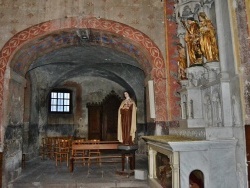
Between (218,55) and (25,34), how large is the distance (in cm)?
464

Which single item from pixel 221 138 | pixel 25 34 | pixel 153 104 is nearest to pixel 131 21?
pixel 153 104

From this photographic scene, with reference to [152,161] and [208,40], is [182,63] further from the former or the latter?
[152,161]

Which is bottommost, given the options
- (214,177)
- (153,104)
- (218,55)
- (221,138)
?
(214,177)

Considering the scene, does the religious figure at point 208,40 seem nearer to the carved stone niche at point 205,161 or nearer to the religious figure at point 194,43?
the religious figure at point 194,43

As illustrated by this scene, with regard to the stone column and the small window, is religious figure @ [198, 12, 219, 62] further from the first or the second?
the small window

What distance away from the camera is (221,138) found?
3898 millimetres

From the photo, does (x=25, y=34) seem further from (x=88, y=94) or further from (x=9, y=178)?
(x=88, y=94)

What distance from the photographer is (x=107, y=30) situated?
21.5 feet

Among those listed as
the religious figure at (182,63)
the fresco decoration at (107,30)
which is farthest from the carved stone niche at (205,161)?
the fresco decoration at (107,30)

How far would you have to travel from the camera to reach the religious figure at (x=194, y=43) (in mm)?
4820

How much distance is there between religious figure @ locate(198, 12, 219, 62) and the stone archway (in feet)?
6.60

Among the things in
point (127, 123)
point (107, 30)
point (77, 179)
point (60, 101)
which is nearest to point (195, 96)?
point (127, 123)

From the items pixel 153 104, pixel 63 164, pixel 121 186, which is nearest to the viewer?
pixel 121 186

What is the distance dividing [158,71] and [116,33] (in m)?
1.46
